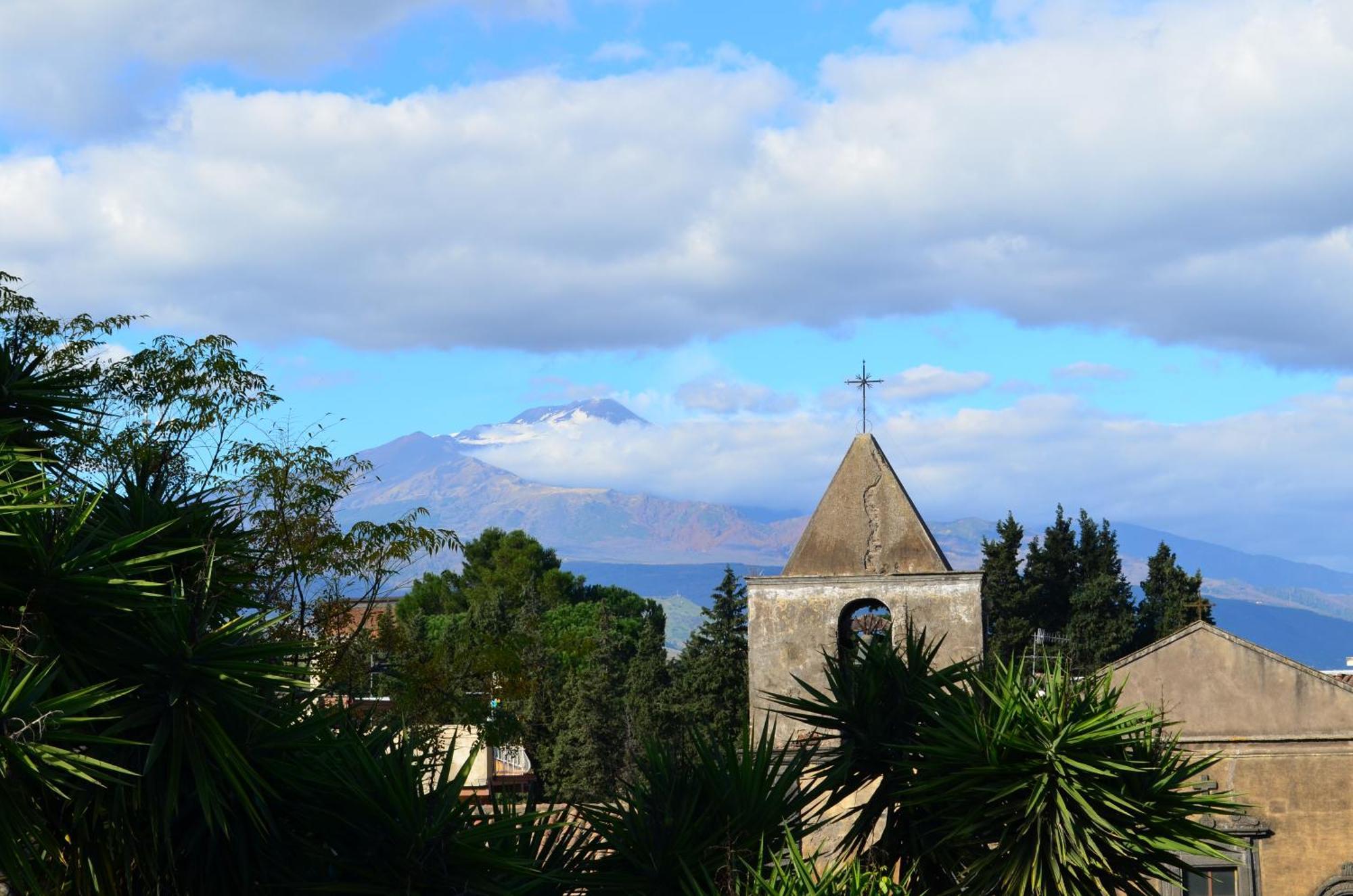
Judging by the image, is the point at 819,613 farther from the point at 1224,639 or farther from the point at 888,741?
the point at 1224,639

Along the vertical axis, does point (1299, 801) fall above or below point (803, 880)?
below

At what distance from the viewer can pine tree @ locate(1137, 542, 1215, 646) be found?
62031 millimetres

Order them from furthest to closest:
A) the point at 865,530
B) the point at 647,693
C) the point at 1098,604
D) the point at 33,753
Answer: the point at 1098,604
the point at 647,693
the point at 865,530
the point at 33,753

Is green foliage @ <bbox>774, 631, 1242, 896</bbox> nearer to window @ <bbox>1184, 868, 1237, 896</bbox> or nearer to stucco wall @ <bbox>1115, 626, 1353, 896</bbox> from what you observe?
stucco wall @ <bbox>1115, 626, 1353, 896</bbox>

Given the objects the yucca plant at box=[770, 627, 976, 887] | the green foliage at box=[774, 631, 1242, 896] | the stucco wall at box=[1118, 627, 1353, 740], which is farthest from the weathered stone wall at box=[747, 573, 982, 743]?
the stucco wall at box=[1118, 627, 1353, 740]

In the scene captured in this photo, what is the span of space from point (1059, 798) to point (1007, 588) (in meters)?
56.1

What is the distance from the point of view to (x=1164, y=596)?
66.4m

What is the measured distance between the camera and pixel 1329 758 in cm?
2647

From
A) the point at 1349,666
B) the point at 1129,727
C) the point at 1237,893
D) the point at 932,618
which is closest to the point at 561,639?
the point at 1349,666

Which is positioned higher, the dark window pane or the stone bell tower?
the stone bell tower

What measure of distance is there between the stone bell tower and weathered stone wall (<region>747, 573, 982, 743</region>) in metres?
0.01

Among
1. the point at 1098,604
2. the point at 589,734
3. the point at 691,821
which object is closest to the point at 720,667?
the point at 589,734

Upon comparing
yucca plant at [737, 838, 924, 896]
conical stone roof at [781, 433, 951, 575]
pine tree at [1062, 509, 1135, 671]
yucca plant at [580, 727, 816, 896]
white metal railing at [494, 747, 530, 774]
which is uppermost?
pine tree at [1062, 509, 1135, 671]

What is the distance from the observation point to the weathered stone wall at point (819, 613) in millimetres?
16484
